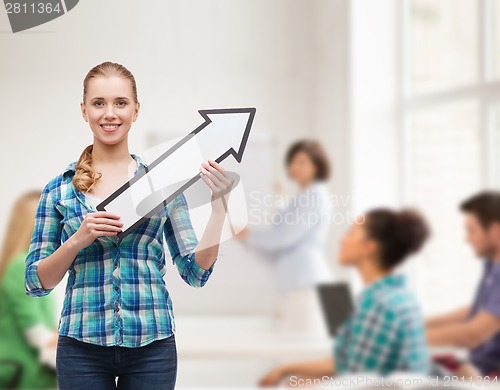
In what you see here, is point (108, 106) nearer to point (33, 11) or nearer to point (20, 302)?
point (33, 11)

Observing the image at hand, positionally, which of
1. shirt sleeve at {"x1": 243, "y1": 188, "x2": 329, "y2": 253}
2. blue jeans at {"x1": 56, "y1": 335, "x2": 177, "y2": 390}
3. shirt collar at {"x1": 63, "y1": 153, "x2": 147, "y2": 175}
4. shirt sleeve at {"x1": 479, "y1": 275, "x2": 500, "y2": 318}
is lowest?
shirt sleeve at {"x1": 479, "y1": 275, "x2": 500, "y2": 318}

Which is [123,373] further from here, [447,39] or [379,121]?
[447,39]

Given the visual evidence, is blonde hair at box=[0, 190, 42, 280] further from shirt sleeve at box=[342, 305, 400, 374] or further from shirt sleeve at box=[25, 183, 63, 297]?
shirt sleeve at box=[25, 183, 63, 297]

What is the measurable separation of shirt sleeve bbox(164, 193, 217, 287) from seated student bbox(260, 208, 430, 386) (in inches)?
34.6

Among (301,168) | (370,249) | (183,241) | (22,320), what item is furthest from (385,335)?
(183,241)

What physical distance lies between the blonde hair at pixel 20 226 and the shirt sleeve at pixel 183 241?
103 centimetres

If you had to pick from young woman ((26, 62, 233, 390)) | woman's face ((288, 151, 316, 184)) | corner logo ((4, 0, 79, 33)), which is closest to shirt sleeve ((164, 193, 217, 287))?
young woman ((26, 62, 233, 390))

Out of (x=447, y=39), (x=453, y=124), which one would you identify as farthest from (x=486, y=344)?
(x=447, y=39)

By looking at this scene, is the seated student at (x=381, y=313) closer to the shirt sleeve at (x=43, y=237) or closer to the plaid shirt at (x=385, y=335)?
the plaid shirt at (x=385, y=335)

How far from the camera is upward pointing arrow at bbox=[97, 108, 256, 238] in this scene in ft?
1.96

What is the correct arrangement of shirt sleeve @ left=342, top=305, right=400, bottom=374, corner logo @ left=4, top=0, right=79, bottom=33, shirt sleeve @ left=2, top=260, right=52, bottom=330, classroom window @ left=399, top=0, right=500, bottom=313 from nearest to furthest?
corner logo @ left=4, top=0, right=79, bottom=33 < shirt sleeve @ left=342, top=305, right=400, bottom=374 < shirt sleeve @ left=2, top=260, right=52, bottom=330 < classroom window @ left=399, top=0, right=500, bottom=313

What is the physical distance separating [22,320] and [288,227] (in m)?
0.63

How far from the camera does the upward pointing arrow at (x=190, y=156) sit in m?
0.60

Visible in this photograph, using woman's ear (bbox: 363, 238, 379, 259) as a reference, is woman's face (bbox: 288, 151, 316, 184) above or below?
above
